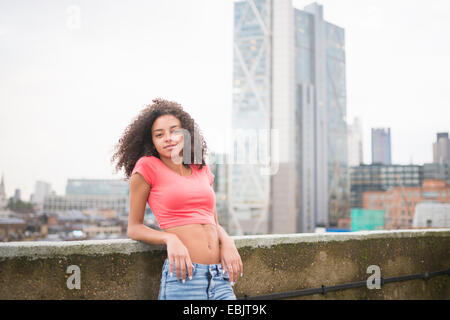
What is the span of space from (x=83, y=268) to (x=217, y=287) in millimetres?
906

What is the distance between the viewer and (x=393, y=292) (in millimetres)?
3709

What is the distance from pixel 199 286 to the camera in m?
2.17

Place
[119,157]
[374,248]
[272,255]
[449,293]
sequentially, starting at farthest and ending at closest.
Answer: [449,293], [374,248], [272,255], [119,157]

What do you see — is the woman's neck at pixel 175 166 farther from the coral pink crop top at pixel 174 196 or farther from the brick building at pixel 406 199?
the brick building at pixel 406 199

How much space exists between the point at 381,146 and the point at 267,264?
5651 inches

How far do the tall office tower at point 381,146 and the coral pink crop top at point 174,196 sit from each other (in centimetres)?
12691

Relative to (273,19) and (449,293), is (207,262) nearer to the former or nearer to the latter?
(449,293)

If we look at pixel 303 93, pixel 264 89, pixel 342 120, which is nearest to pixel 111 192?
pixel 264 89

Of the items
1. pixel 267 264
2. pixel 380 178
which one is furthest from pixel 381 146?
pixel 267 264

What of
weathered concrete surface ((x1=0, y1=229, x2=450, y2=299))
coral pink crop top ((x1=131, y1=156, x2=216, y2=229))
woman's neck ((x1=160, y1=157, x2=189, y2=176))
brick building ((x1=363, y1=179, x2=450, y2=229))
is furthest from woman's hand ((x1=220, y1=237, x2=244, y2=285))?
brick building ((x1=363, y1=179, x2=450, y2=229))

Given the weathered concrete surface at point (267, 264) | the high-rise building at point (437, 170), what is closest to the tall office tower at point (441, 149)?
the high-rise building at point (437, 170)

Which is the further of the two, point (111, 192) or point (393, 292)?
point (111, 192)

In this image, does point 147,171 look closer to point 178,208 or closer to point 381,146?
point 178,208

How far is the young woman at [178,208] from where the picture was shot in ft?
7.13
